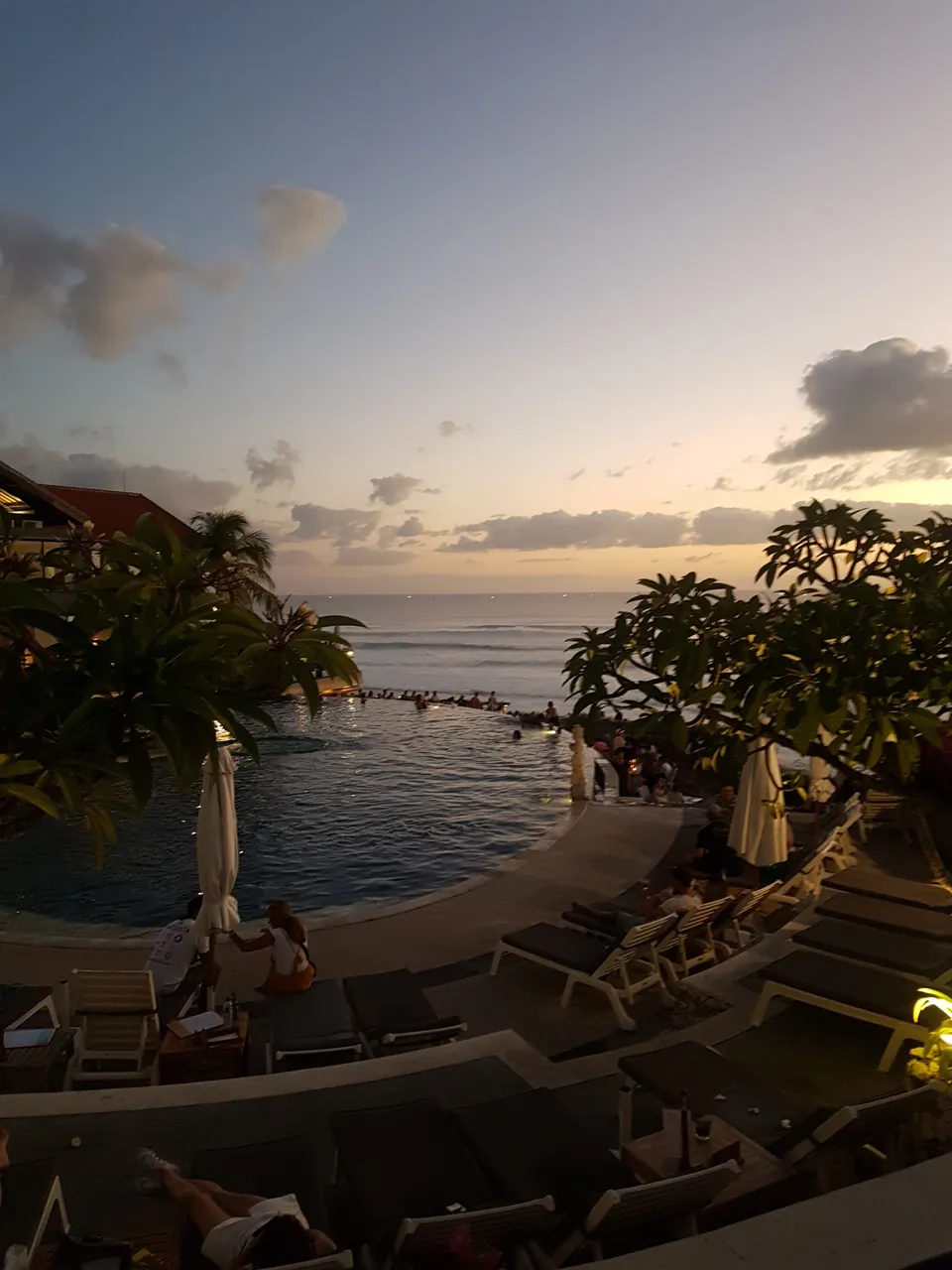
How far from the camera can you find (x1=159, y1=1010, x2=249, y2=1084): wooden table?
580 cm

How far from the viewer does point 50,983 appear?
7867 mm

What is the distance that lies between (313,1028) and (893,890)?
578 cm

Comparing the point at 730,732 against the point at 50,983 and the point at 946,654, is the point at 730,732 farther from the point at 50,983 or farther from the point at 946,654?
the point at 50,983

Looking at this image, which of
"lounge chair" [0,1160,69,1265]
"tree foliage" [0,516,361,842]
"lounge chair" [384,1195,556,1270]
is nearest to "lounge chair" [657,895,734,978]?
"lounge chair" [384,1195,556,1270]

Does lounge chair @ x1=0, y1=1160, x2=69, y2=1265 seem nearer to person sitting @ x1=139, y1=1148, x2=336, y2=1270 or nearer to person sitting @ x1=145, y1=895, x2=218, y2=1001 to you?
person sitting @ x1=139, y1=1148, x2=336, y2=1270

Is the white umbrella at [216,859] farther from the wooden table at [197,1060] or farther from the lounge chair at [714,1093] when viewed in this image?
the lounge chair at [714,1093]

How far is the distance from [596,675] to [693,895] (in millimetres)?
4875

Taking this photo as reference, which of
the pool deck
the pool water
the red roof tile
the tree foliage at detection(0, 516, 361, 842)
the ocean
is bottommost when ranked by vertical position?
the ocean

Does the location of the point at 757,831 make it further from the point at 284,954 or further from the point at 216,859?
the point at 216,859

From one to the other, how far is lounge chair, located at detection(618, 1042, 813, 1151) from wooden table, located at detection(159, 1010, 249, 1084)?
287 cm

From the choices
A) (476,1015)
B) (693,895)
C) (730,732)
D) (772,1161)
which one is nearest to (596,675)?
(730,732)

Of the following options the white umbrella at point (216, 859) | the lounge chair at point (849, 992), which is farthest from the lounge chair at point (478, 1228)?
the white umbrella at point (216, 859)

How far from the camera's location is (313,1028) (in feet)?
20.6

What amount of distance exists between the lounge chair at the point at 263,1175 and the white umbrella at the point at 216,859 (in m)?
4.06
